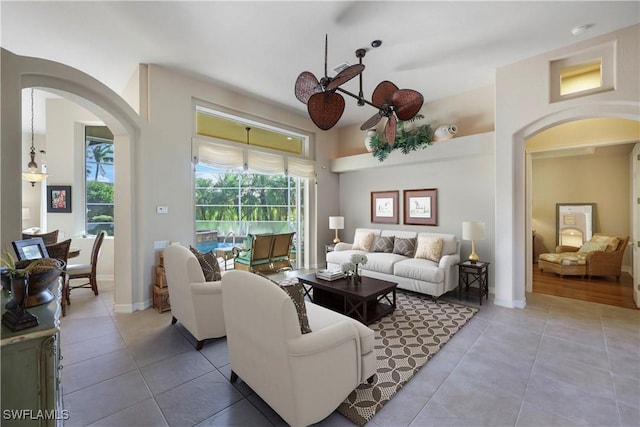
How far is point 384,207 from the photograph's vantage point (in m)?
5.98

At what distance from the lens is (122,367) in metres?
2.41

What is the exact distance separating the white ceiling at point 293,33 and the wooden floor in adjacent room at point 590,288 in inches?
147

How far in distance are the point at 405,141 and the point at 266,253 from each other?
11.7ft

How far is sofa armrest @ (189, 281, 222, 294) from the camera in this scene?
8.71 feet

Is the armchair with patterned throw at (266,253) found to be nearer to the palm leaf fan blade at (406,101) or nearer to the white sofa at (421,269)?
the white sofa at (421,269)

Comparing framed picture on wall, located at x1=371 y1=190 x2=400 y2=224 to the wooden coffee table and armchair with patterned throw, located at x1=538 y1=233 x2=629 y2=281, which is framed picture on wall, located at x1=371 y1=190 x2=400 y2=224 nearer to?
the wooden coffee table

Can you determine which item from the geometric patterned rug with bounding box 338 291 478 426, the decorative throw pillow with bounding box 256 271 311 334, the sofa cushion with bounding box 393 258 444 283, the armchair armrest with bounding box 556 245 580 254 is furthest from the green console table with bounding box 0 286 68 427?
the armchair armrest with bounding box 556 245 580 254

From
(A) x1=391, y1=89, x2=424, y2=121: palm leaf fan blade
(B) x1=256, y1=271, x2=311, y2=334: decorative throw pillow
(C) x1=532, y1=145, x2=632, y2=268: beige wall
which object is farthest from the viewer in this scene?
(C) x1=532, y1=145, x2=632, y2=268: beige wall

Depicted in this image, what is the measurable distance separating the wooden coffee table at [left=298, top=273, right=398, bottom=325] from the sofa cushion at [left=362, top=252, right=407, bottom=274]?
0.73 m

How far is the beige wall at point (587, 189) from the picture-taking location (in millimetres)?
5980

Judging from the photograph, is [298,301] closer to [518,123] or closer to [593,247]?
[518,123]

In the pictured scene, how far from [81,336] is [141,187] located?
74.4 inches

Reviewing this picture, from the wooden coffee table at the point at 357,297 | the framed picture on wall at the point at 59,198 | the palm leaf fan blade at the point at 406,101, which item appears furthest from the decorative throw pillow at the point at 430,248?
the framed picture on wall at the point at 59,198

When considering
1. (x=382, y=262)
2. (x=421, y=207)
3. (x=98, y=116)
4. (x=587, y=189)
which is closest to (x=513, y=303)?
(x=382, y=262)
